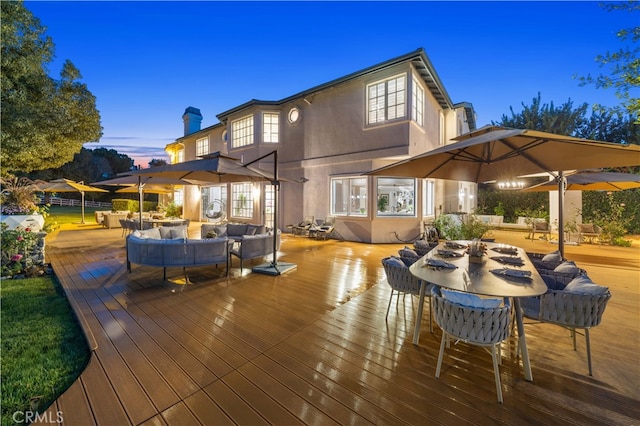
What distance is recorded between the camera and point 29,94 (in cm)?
787

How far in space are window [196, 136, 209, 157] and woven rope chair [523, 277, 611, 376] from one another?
61.6 feet

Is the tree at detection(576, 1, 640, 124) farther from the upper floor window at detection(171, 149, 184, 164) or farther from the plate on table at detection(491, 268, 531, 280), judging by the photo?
the upper floor window at detection(171, 149, 184, 164)

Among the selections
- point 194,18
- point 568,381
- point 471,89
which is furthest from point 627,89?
point 471,89

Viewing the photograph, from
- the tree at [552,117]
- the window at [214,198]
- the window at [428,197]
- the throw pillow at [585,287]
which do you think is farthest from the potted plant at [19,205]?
the tree at [552,117]

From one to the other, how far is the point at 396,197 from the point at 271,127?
748cm

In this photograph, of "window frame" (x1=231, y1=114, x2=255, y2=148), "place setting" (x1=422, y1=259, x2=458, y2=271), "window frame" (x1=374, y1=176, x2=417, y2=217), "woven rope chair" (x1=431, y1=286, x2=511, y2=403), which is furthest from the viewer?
"window frame" (x1=231, y1=114, x2=255, y2=148)

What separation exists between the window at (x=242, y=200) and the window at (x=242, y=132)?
7.47 ft

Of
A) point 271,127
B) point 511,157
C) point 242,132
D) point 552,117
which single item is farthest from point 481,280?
point 552,117

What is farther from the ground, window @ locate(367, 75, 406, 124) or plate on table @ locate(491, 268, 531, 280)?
window @ locate(367, 75, 406, 124)

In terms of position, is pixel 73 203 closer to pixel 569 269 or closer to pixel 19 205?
pixel 19 205

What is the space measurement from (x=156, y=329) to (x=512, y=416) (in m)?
3.97

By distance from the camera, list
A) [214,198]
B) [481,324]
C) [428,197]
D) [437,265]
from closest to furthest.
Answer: [481,324] → [437,265] → [428,197] → [214,198]

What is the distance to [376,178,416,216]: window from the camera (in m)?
10.5

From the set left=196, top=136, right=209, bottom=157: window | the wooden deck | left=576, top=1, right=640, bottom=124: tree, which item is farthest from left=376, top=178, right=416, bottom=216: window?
left=196, top=136, right=209, bottom=157: window
